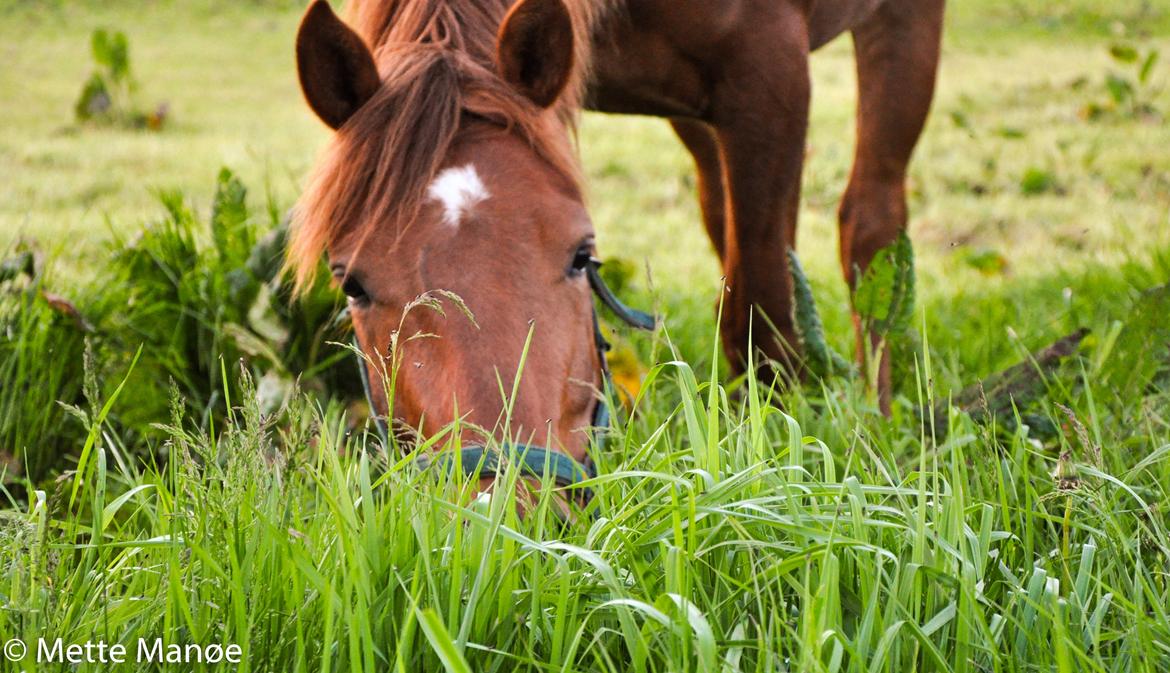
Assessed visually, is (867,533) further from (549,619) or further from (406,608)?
(406,608)

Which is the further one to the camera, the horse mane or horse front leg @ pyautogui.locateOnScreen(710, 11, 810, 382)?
horse front leg @ pyautogui.locateOnScreen(710, 11, 810, 382)

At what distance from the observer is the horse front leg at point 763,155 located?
2717mm

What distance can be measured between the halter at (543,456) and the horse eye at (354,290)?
0.08m

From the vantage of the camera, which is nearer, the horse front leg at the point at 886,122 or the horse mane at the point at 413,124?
the horse mane at the point at 413,124

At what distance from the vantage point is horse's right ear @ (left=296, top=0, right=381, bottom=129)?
200 cm

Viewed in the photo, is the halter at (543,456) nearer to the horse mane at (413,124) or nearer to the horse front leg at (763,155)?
the horse mane at (413,124)

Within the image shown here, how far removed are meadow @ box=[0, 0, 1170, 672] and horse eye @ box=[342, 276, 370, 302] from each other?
0.27m

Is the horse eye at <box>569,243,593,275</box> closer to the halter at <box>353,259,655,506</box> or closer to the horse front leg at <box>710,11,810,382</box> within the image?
the halter at <box>353,259,655,506</box>

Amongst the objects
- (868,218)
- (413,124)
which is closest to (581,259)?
(413,124)

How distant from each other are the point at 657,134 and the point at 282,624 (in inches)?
278

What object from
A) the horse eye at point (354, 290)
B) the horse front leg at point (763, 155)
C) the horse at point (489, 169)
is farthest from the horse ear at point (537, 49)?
the horse front leg at point (763, 155)

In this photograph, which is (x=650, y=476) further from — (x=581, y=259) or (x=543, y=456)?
(x=581, y=259)

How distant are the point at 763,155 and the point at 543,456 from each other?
1389 mm

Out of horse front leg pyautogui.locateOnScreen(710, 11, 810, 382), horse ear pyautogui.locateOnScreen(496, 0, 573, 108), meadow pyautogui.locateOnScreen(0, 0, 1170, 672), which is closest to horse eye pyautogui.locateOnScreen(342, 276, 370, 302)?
meadow pyautogui.locateOnScreen(0, 0, 1170, 672)
